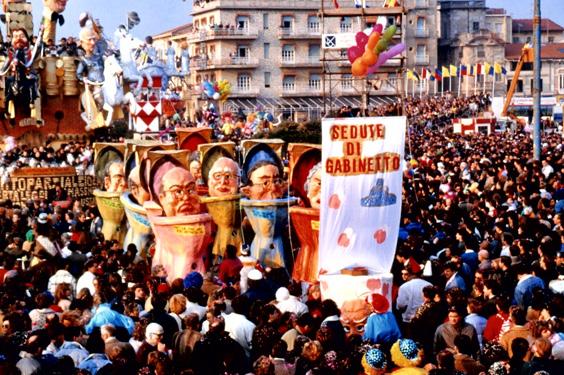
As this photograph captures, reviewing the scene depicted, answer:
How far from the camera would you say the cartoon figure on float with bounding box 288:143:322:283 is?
1541cm

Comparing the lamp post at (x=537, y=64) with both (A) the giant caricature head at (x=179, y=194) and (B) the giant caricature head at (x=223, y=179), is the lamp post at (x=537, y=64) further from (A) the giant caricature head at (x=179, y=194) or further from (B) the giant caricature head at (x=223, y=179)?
(A) the giant caricature head at (x=179, y=194)

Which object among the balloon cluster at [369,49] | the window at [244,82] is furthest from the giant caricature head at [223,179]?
the window at [244,82]

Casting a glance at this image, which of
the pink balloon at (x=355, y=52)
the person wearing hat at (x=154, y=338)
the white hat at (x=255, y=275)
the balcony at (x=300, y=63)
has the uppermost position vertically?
the balcony at (x=300, y=63)

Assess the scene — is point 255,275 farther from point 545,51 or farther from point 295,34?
point 545,51

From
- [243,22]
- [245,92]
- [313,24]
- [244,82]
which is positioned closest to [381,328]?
[245,92]

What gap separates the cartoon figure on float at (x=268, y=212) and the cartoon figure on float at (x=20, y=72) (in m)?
23.0

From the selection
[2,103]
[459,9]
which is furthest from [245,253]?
[459,9]

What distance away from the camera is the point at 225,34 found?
80.9 m

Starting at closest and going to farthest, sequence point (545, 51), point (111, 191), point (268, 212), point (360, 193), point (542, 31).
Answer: point (360, 193) < point (268, 212) < point (111, 191) < point (545, 51) < point (542, 31)

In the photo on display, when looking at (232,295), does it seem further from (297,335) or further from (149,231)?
(149,231)

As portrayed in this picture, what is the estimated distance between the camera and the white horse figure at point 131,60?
43.4 metres

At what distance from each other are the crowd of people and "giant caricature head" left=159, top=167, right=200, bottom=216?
0.70 m

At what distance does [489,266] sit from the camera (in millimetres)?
13711

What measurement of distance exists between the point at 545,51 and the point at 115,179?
81306mm
